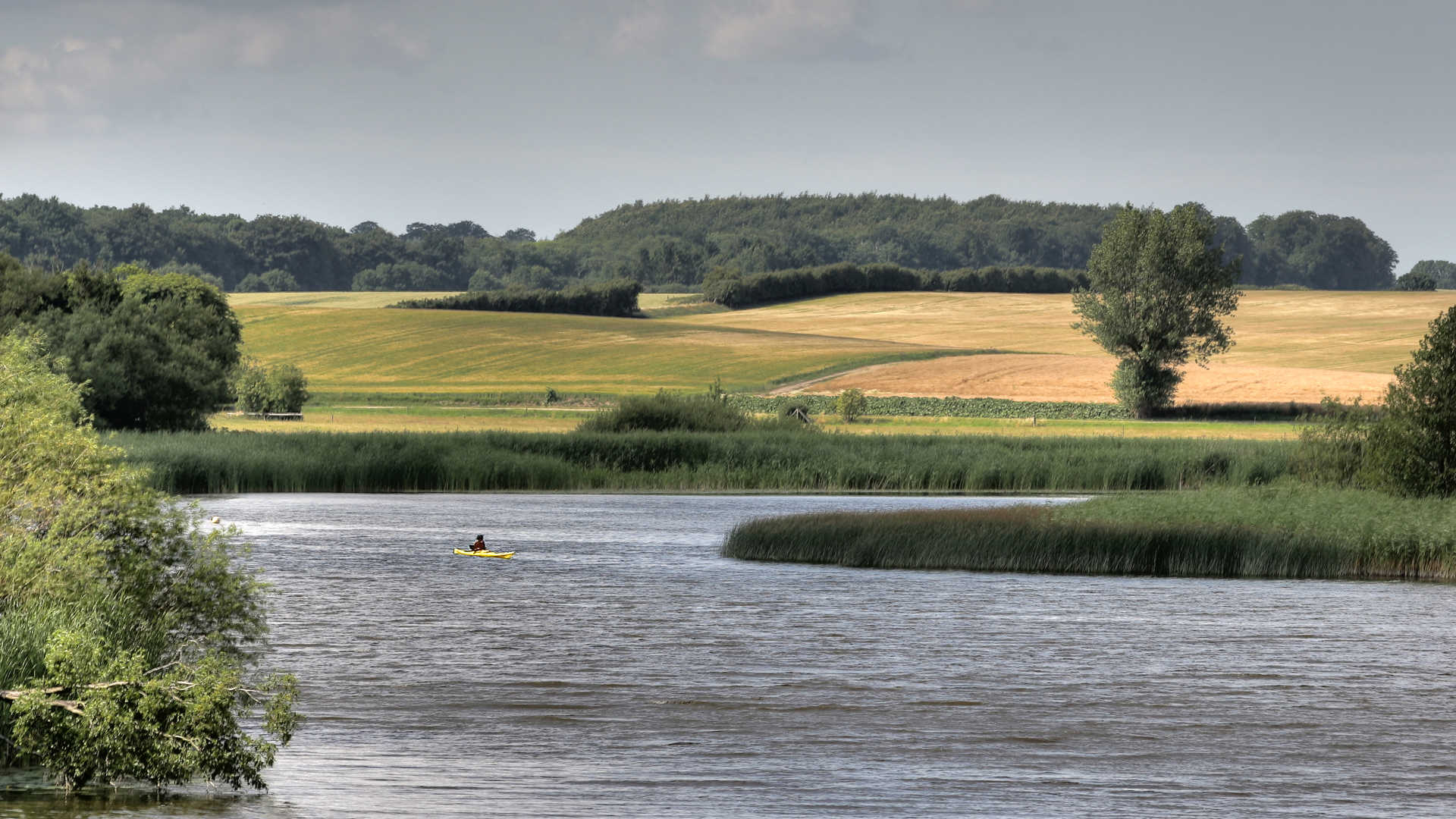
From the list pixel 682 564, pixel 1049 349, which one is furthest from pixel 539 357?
pixel 682 564

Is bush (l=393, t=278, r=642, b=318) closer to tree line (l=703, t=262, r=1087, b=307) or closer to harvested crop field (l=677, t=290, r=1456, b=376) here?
harvested crop field (l=677, t=290, r=1456, b=376)

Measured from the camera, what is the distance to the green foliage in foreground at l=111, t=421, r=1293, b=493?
177ft

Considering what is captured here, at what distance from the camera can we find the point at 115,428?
66812mm

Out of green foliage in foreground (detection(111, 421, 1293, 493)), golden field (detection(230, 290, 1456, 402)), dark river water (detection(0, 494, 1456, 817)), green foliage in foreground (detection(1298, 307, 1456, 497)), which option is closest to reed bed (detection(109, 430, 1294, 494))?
green foliage in foreground (detection(111, 421, 1293, 493))

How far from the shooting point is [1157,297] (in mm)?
88750

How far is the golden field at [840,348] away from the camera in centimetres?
9850

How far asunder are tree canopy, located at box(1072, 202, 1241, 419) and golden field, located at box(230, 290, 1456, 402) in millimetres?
4318

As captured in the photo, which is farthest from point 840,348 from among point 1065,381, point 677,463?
A: point 677,463

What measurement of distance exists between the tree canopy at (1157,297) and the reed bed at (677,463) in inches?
1065

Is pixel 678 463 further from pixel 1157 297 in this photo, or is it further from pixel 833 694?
pixel 1157 297

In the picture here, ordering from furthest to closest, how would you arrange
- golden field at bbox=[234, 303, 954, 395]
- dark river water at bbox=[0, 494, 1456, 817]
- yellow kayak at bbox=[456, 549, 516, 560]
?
1. golden field at bbox=[234, 303, 954, 395]
2. yellow kayak at bbox=[456, 549, 516, 560]
3. dark river water at bbox=[0, 494, 1456, 817]

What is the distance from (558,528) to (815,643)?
2081cm

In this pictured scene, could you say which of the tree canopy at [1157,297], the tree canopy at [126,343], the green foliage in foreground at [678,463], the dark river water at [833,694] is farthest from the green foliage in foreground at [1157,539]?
the tree canopy at [1157,297]

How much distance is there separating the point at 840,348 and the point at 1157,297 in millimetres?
32077
